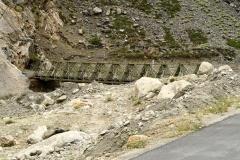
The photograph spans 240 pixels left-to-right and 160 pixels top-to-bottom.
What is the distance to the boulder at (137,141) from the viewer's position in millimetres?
12039

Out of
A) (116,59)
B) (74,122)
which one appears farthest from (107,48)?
(74,122)

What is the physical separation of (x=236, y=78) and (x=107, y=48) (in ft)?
174

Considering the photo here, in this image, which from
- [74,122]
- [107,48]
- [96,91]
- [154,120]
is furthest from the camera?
[107,48]

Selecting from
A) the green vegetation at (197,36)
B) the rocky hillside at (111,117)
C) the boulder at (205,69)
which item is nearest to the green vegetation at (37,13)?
the green vegetation at (197,36)

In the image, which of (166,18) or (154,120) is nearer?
(154,120)

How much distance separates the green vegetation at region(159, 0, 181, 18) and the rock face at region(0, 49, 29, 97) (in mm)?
51412

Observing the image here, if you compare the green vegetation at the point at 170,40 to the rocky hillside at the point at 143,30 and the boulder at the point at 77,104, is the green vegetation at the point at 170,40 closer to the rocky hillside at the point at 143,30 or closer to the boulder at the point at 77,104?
the rocky hillside at the point at 143,30

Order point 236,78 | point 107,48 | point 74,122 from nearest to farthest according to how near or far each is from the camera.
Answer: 1. point 236,78
2. point 74,122
3. point 107,48

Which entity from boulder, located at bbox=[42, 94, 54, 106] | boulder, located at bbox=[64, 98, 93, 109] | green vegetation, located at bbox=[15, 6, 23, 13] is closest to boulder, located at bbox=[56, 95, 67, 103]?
boulder, located at bbox=[42, 94, 54, 106]

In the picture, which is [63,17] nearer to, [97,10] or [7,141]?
[97,10]

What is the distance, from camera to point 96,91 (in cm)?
2478

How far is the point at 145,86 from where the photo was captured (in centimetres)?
2191

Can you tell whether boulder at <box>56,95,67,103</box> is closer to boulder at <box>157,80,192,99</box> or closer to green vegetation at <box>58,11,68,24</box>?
boulder at <box>157,80,192,99</box>

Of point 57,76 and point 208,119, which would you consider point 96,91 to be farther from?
point 57,76
